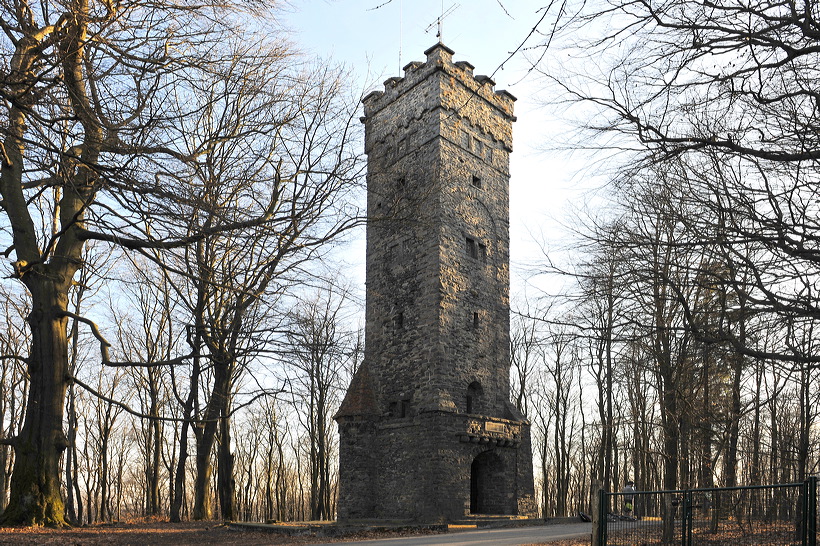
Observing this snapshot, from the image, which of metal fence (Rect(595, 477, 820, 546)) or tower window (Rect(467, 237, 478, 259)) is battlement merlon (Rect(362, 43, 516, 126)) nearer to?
tower window (Rect(467, 237, 478, 259))

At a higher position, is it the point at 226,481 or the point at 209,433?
the point at 209,433

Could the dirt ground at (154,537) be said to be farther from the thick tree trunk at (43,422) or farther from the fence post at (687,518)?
the fence post at (687,518)

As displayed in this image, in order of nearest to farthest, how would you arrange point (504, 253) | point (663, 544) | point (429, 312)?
1. point (663, 544)
2. point (429, 312)
3. point (504, 253)

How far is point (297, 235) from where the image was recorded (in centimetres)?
848

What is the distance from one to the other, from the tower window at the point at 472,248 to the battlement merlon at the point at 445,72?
4.40 meters

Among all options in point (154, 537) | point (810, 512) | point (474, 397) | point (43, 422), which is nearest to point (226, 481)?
point (154, 537)

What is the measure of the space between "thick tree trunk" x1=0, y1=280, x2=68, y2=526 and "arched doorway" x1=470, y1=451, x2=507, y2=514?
45.0 ft

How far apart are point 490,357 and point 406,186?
6.44 metres

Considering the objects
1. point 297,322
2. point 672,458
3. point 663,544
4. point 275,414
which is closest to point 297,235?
point 297,322

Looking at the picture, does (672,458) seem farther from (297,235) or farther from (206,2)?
(206,2)

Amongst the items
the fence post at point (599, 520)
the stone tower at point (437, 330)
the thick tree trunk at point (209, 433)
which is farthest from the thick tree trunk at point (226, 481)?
the fence post at point (599, 520)

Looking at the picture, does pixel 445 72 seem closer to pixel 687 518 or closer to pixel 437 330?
pixel 437 330

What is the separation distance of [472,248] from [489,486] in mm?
7790

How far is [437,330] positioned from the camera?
1994 cm
